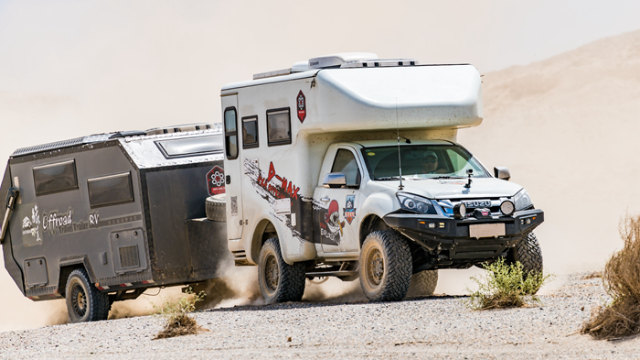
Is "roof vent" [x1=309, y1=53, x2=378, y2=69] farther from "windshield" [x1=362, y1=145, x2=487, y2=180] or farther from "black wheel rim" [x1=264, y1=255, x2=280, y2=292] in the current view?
"black wheel rim" [x1=264, y1=255, x2=280, y2=292]

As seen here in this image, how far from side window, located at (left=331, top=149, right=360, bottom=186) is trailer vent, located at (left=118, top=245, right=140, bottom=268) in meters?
3.57

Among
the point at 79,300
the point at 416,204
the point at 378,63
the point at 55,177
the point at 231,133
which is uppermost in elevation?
the point at 378,63

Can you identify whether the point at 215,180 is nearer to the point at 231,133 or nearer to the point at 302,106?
the point at 231,133

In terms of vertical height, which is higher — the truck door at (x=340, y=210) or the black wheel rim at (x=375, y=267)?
the truck door at (x=340, y=210)

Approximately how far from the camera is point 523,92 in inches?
2149

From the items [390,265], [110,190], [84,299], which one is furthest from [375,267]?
[84,299]

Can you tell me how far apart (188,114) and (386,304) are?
35.3m

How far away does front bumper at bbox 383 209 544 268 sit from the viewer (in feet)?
38.6

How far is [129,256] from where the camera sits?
15.3 metres

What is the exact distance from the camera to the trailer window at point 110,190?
15328mm

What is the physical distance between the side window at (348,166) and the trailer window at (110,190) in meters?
3.50

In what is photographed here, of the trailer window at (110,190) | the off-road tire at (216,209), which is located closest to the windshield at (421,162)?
the off-road tire at (216,209)

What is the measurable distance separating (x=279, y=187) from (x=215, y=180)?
1978mm

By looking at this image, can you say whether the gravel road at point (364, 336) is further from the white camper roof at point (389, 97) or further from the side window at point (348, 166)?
the white camper roof at point (389, 97)
